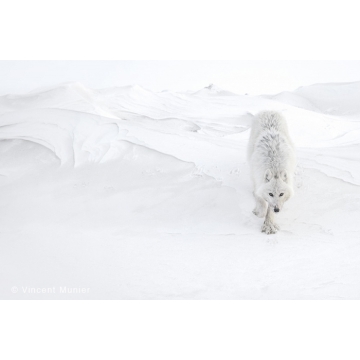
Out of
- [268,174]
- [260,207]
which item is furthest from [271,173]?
[260,207]

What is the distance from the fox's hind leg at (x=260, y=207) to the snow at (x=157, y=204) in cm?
12

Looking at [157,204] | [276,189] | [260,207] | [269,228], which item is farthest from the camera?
[157,204]

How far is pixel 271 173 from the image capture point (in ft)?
13.8

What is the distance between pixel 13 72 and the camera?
682cm

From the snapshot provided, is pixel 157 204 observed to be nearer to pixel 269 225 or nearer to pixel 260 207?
pixel 260 207

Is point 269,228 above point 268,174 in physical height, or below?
below

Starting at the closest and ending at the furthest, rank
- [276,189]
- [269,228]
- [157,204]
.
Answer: [276,189] → [269,228] → [157,204]

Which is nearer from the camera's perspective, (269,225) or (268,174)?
(268,174)

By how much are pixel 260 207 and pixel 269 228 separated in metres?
0.39

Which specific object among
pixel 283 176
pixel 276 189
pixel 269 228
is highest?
pixel 283 176

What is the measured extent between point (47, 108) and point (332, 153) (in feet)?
20.4

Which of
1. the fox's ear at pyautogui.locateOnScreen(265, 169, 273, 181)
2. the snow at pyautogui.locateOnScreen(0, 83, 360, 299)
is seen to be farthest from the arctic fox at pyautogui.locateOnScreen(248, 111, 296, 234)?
the snow at pyautogui.locateOnScreen(0, 83, 360, 299)

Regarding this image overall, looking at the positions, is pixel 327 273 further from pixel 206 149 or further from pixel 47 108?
pixel 47 108

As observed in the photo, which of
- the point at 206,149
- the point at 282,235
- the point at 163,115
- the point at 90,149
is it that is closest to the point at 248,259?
the point at 282,235
